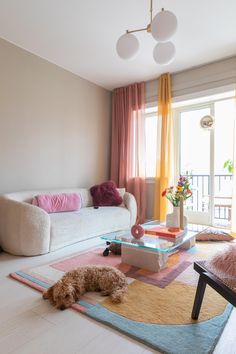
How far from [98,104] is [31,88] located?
1457mm

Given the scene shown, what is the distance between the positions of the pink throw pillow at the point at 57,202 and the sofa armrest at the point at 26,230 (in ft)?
1.38

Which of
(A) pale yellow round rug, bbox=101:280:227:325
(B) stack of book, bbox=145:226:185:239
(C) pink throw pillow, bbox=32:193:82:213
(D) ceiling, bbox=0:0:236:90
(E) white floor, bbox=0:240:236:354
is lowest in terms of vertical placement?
(E) white floor, bbox=0:240:236:354

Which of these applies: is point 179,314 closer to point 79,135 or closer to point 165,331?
point 165,331

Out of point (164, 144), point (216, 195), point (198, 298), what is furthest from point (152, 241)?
point (216, 195)

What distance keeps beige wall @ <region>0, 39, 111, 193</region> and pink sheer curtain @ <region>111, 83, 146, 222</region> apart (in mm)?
250

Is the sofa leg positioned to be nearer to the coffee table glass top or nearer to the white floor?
the white floor

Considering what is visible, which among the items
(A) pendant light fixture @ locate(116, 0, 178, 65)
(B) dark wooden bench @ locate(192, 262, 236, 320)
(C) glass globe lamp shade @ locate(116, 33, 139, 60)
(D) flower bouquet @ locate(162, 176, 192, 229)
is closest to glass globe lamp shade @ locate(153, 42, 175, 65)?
(A) pendant light fixture @ locate(116, 0, 178, 65)

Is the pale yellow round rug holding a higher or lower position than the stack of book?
lower

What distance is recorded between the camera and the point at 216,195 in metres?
4.34

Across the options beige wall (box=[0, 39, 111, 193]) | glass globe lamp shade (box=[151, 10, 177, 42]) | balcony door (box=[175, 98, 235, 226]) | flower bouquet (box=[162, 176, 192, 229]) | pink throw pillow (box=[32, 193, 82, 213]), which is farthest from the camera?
balcony door (box=[175, 98, 235, 226])

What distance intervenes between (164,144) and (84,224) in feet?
6.79

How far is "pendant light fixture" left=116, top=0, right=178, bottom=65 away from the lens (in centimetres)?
182

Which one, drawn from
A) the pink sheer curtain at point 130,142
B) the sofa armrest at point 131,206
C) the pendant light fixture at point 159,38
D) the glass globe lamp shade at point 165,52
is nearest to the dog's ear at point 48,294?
the pendant light fixture at point 159,38

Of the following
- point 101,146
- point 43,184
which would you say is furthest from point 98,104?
point 43,184
